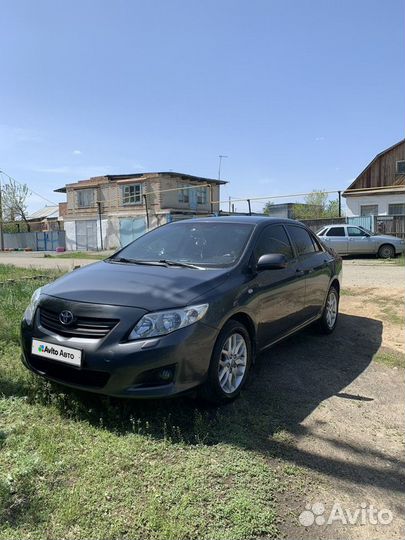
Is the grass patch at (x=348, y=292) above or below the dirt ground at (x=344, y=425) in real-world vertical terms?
above

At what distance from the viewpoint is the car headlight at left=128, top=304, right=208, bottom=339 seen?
3158mm

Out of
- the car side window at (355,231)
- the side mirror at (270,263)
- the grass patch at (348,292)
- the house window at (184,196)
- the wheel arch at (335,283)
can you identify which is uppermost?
the house window at (184,196)

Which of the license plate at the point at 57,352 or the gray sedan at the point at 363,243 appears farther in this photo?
the gray sedan at the point at 363,243

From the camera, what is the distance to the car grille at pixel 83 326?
10.5 ft

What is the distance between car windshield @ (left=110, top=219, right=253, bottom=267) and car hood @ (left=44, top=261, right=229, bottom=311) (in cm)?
30

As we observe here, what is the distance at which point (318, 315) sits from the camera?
5727mm

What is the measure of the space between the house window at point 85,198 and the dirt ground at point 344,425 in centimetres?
3892

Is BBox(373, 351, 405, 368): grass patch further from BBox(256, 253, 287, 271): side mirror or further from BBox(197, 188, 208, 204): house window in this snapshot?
BBox(197, 188, 208, 204): house window

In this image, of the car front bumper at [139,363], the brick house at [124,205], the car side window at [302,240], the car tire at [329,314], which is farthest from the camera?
the brick house at [124,205]

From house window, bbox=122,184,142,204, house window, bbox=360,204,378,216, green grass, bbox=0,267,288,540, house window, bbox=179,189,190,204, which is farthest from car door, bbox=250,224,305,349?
house window, bbox=179,189,190,204

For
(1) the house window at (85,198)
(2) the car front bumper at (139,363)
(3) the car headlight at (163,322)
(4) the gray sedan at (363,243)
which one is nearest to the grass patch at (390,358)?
(2) the car front bumper at (139,363)

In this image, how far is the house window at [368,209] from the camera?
28.0 meters

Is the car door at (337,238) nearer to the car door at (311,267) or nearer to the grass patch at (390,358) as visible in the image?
the car door at (311,267)

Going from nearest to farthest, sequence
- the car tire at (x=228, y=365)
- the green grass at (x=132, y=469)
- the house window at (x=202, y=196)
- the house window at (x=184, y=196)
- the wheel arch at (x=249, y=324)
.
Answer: the green grass at (x=132, y=469), the car tire at (x=228, y=365), the wheel arch at (x=249, y=324), the house window at (x=184, y=196), the house window at (x=202, y=196)
